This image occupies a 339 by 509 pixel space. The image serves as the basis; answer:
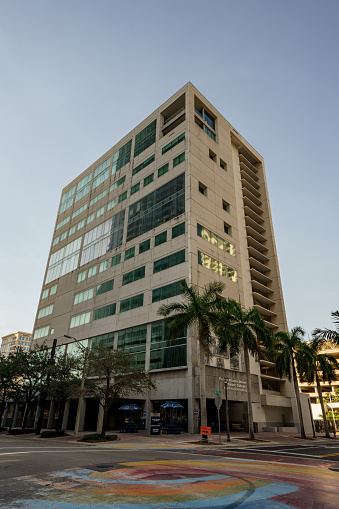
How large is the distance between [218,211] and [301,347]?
78.0 feet

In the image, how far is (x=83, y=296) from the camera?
2498 inches

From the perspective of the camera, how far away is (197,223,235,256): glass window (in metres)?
48.0

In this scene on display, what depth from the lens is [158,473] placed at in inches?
440

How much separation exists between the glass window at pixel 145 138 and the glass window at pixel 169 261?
24816 millimetres

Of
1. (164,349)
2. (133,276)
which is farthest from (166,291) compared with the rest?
(133,276)

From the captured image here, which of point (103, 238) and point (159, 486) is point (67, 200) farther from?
point (159, 486)

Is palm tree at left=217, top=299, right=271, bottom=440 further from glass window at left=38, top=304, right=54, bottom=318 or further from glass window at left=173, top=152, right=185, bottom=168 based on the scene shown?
glass window at left=38, top=304, right=54, bottom=318

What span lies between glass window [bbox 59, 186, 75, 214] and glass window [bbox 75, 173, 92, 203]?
2.79 metres

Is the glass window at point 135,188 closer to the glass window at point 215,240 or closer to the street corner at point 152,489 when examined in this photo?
the glass window at point 215,240

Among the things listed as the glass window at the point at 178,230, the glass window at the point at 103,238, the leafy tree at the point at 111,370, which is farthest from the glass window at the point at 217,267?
the glass window at the point at 103,238

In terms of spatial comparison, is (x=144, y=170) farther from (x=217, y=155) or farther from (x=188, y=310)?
(x=188, y=310)

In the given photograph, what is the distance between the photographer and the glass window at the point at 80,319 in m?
60.0

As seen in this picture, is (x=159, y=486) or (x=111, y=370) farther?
(x=111, y=370)

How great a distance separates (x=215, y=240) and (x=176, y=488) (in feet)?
140
